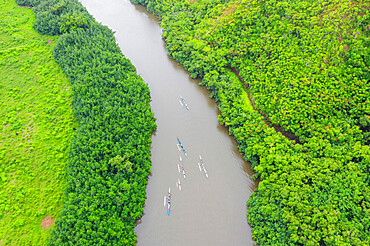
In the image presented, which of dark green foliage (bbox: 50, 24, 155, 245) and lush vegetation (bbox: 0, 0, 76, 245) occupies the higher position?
dark green foliage (bbox: 50, 24, 155, 245)

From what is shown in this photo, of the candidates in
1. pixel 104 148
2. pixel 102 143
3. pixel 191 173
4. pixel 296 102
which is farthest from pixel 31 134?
pixel 296 102

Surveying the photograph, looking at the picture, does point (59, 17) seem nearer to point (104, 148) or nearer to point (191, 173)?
point (104, 148)

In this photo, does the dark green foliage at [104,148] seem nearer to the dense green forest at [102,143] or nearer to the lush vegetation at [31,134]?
the dense green forest at [102,143]

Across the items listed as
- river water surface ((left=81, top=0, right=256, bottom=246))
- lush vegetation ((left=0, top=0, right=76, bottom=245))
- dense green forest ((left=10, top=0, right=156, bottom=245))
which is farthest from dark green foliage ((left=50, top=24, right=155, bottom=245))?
lush vegetation ((left=0, top=0, right=76, bottom=245))

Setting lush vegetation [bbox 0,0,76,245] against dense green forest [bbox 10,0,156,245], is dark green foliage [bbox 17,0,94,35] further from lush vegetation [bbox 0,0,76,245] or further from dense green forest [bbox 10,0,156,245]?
lush vegetation [bbox 0,0,76,245]

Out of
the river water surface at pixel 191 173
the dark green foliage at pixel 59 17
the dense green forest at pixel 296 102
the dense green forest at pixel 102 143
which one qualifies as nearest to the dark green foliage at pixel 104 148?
the dense green forest at pixel 102 143
